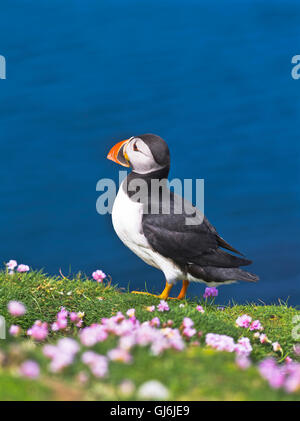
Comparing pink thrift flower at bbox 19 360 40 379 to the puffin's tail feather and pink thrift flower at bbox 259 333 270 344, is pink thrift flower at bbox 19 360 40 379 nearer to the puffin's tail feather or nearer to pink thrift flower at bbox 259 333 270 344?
pink thrift flower at bbox 259 333 270 344

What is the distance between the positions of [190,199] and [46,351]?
3.56 m

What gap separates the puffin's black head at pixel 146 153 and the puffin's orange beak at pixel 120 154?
16 mm

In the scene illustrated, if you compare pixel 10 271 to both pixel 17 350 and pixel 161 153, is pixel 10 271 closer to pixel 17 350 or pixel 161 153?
pixel 161 153

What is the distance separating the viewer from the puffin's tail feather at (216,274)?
21.0ft

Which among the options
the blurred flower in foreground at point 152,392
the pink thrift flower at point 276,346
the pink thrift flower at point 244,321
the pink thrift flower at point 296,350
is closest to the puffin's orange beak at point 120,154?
the pink thrift flower at point 244,321

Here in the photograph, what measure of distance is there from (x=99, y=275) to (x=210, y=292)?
1388mm

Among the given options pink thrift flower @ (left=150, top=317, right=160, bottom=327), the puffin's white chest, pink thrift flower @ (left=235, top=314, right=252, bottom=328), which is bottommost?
pink thrift flower @ (left=150, top=317, right=160, bottom=327)

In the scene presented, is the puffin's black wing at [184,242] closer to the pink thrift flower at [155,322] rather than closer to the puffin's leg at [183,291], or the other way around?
the puffin's leg at [183,291]

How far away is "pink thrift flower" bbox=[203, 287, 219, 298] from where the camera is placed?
717 cm

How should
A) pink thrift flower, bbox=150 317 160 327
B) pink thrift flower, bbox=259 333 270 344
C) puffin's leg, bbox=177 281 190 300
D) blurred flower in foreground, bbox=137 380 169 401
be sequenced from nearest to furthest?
blurred flower in foreground, bbox=137 380 169 401, pink thrift flower, bbox=150 317 160 327, pink thrift flower, bbox=259 333 270 344, puffin's leg, bbox=177 281 190 300

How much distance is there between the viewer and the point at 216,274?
643 cm

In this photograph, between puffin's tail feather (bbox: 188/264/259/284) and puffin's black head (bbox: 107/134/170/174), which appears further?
puffin's tail feather (bbox: 188/264/259/284)

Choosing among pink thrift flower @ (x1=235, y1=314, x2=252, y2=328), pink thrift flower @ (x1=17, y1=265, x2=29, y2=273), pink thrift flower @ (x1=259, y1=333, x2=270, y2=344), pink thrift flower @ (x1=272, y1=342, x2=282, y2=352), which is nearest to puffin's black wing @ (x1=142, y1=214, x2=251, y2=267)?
pink thrift flower @ (x1=235, y1=314, x2=252, y2=328)

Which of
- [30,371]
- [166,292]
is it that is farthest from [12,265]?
[30,371]
